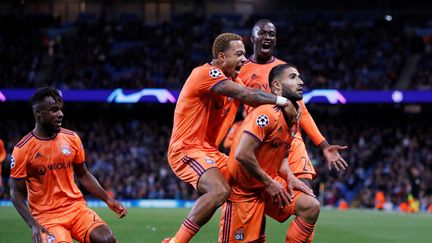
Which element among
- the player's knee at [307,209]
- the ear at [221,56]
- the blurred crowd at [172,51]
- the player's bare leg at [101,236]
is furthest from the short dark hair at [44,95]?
the blurred crowd at [172,51]

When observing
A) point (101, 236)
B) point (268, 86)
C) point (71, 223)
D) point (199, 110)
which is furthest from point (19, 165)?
point (268, 86)

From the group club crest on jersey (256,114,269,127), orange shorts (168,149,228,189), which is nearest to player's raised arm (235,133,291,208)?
club crest on jersey (256,114,269,127)

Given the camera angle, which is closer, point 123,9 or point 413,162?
point 413,162

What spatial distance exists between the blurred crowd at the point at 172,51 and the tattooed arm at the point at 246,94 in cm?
2665

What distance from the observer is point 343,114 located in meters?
37.4

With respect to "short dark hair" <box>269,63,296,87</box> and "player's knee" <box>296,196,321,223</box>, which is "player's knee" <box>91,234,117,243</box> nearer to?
"player's knee" <box>296,196,321,223</box>

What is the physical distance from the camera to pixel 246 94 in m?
8.35

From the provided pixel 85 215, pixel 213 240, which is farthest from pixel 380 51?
pixel 85 215

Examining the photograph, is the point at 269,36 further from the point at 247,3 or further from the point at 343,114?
the point at 247,3

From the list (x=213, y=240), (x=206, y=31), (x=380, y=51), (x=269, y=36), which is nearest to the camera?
(x=269, y=36)

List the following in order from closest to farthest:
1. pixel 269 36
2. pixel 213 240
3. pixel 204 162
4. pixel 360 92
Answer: pixel 204 162 < pixel 269 36 < pixel 213 240 < pixel 360 92

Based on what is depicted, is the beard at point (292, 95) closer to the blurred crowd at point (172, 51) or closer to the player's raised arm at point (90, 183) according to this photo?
the player's raised arm at point (90, 183)

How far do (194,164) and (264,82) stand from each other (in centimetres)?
219

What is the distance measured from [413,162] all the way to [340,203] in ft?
12.6
